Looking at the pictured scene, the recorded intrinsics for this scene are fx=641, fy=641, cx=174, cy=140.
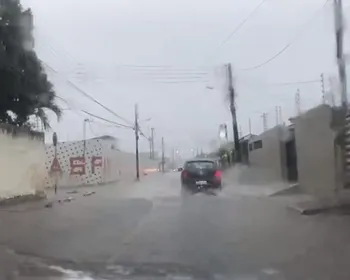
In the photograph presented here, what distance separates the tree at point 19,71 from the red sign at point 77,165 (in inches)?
991

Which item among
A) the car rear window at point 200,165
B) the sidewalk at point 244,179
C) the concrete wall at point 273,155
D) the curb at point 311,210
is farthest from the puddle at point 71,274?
the concrete wall at point 273,155

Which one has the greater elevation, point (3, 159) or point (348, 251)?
point (3, 159)

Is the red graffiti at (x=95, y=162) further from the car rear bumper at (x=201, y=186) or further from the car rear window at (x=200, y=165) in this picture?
the car rear bumper at (x=201, y=186)

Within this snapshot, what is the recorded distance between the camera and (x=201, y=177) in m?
29.9

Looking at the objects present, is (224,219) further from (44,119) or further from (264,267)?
(44,119)

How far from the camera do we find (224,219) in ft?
52.3

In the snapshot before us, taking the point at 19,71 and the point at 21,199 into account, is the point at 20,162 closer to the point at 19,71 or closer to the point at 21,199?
the point at 21,199

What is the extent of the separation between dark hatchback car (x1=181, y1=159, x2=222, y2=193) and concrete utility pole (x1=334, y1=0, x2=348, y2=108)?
927 cm

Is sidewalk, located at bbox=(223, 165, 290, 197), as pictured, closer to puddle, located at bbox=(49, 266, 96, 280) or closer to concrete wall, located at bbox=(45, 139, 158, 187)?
concrete wall, located at bbox=(45, 139, 158, 187)

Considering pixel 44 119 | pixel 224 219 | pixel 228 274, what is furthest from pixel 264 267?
pixel 44 119

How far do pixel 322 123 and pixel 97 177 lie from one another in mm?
35370

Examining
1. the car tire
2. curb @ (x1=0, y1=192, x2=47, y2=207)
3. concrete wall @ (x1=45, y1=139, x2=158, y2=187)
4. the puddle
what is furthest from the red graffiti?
the puddle

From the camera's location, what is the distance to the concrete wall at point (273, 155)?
33.8 metres

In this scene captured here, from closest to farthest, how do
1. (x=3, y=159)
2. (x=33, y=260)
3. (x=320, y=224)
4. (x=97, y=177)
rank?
(x=33, y=260) < (x=320, y=224) < (x=3, y=159) < (x=97, y=177)
